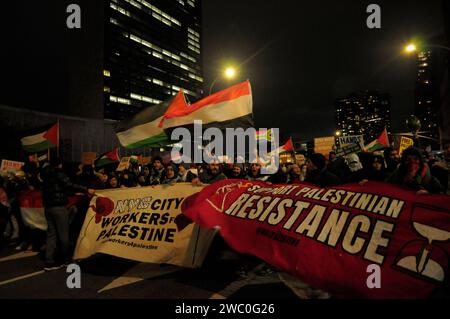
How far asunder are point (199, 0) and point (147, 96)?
7426 cm

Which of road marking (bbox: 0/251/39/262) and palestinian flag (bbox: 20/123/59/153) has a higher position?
palestinian flag (bbox: 20/123/59/153)

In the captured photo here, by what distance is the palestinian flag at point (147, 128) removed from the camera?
6.99m

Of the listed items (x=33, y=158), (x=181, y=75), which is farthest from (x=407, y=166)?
(x=181, y=75)

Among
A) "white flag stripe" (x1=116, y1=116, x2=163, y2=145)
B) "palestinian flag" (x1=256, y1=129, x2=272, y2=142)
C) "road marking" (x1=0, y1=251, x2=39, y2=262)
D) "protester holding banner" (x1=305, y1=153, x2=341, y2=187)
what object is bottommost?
"road marking" (x1=0, y1=251, x2=39, y2=262)

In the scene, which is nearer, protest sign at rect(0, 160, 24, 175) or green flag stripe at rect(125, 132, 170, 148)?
green flag stripe at rect(125, 132, 170, 148)

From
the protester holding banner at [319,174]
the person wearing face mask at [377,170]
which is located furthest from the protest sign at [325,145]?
the protester holding banner at [319,174]

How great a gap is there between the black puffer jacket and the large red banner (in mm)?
2546

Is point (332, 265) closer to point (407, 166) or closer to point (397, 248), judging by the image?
point (397, 248)

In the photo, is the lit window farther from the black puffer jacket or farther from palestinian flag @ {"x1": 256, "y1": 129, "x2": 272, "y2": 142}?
the black puffer jacket

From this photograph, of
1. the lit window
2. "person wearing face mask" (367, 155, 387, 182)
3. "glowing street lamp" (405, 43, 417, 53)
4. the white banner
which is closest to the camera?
the white banner

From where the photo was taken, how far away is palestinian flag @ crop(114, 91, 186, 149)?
6.99 metres

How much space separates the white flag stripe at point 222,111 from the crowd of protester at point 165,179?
1175mm

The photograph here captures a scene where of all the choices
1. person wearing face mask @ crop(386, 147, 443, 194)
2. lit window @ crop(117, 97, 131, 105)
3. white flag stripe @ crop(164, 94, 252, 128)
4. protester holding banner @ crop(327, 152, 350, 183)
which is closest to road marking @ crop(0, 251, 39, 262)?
white flag stripe @ crop(164, 94, 252, 128)

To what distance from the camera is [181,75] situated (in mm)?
143500
